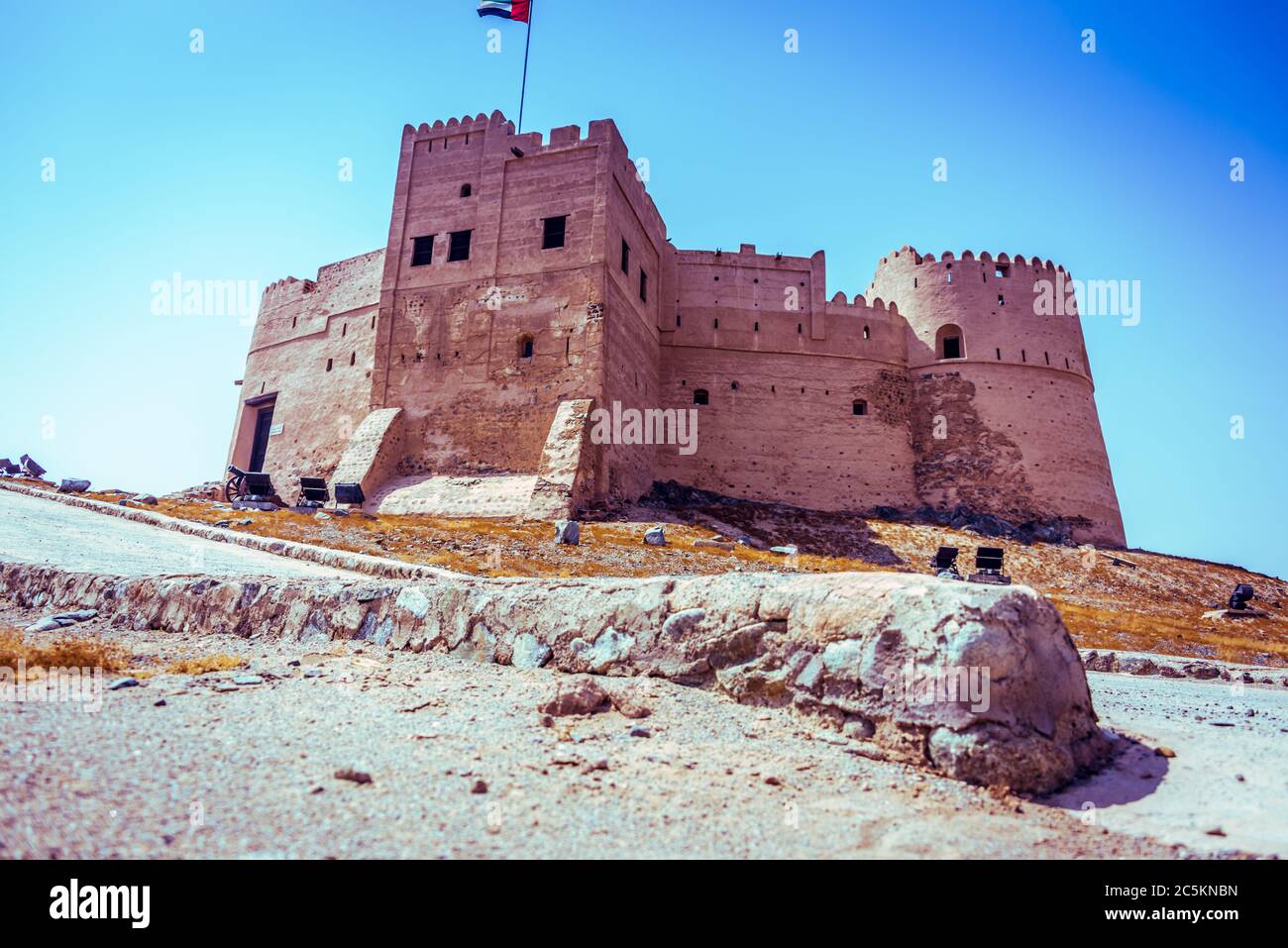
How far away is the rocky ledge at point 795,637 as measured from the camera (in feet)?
9.80

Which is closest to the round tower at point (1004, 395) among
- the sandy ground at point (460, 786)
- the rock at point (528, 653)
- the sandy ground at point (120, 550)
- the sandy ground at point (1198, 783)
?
the sandy ground at point (1198, 783)

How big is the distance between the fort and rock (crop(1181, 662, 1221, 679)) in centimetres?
1198

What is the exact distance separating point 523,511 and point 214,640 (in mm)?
12022

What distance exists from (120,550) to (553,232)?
14741 millimetres

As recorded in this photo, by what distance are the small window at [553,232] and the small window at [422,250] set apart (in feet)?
12.3

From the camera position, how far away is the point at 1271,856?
Answer: 2.28 m

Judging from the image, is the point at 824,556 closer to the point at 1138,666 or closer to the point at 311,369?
the point at 1138,666

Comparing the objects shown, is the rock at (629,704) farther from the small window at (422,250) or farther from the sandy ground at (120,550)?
the small window at (422,250)

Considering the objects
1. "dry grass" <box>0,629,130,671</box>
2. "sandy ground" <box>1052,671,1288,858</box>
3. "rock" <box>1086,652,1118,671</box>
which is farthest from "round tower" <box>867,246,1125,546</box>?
"dry grass" <box>0,629,130,671</box>

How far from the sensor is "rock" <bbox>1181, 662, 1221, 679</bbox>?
825 cm

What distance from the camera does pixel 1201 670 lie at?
27.2 ft

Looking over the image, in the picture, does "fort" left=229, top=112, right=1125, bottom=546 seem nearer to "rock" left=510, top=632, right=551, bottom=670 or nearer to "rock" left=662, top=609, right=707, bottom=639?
"rock" left=510, top=632, right=551, bottom=670

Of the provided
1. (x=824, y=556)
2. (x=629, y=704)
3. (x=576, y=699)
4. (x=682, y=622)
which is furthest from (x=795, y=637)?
(x=824, y=556)
